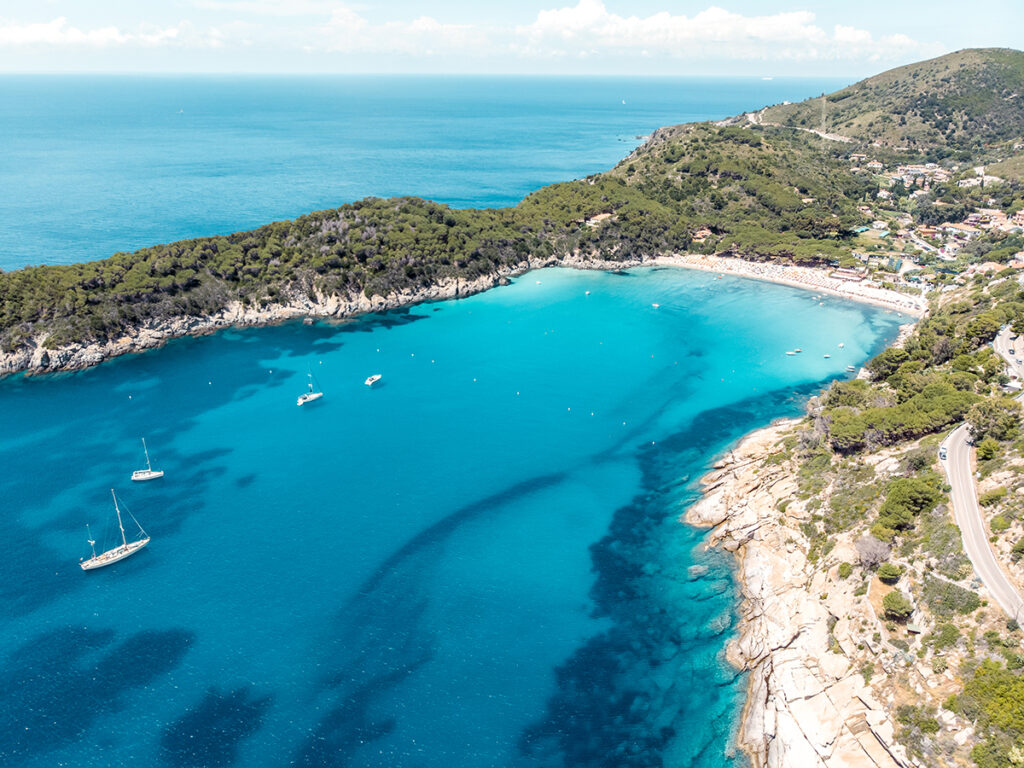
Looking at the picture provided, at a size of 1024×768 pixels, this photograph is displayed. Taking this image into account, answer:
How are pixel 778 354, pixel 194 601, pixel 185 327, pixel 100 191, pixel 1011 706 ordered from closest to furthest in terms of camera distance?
pixel 1011 706 → pixel 194 601 → pixel 778 354 → pixel 185 327 → pixel 100 191

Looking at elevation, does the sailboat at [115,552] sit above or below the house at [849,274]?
below

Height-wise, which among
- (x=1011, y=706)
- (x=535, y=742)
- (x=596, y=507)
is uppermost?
(x=1011, y=706)

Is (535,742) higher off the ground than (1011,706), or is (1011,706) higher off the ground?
(1011,706)

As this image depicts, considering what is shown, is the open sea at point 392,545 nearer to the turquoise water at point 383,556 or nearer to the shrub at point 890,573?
the turquoise water at point 383,556

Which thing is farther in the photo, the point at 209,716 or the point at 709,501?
the point at 709,501

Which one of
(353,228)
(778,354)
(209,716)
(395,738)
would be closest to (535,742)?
(395,738)

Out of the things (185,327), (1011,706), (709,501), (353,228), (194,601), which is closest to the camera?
(1011,706)

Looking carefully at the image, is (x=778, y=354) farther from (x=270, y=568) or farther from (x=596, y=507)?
(x=270, y=568)

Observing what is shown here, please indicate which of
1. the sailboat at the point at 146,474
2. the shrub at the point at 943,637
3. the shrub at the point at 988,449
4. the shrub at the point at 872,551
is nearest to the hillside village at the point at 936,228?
the shrub at the point at 988,449
